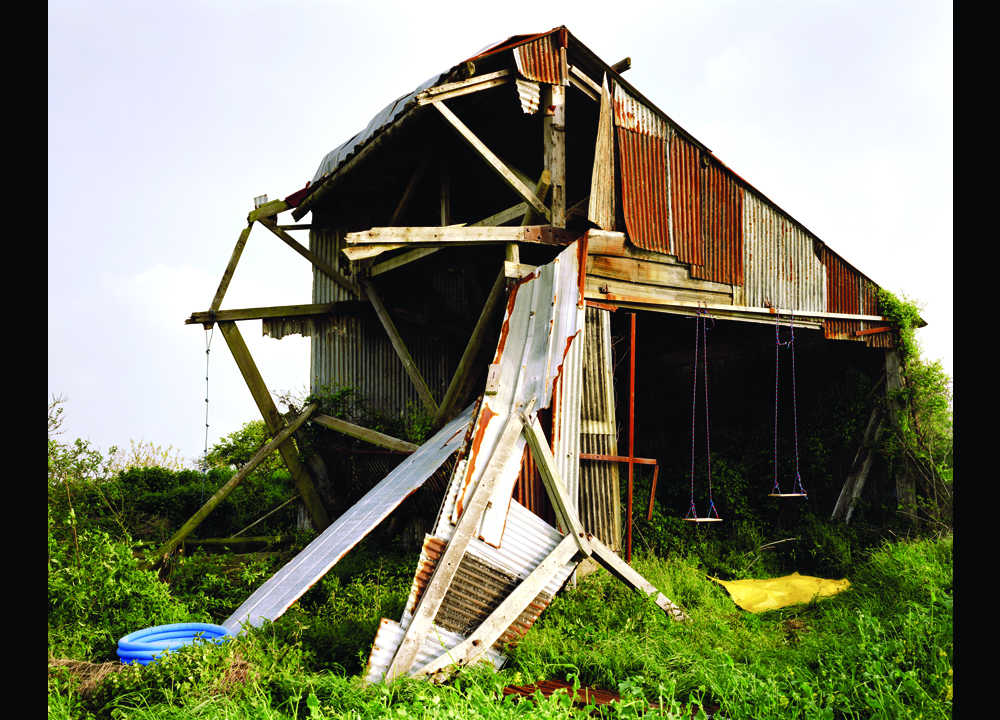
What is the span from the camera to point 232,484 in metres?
11.8

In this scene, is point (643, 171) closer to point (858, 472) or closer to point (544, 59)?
point (544, 59)

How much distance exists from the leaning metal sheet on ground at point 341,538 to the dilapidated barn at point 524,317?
51 mm

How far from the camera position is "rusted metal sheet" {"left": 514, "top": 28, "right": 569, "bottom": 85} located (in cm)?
865

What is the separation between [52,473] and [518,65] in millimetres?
7831

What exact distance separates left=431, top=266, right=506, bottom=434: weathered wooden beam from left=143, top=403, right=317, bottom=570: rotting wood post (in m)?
2.90

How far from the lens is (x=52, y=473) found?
8.44m

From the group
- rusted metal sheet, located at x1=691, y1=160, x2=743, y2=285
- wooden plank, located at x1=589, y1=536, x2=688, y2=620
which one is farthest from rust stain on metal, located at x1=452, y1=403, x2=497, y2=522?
rusted metal sheet, located at x1=691, y1=160, x2=743, y2=285

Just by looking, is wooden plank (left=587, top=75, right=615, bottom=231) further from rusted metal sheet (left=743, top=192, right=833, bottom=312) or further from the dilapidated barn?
rusted metal sheet (left=743, top=192, right=833, bottom=312)

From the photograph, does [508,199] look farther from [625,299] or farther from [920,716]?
[920,716]

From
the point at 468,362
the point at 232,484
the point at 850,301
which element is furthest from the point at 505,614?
the point at 850,301

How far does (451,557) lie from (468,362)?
16.2 ft
